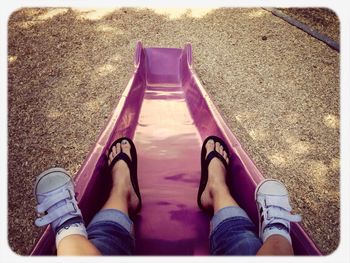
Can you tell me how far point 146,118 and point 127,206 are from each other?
0.73 meters

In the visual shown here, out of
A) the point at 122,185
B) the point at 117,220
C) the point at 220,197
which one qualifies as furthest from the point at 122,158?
the point at 220,197

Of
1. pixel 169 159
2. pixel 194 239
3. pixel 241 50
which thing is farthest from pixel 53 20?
pixel 194 239

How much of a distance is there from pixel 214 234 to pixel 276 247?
24 centimetres

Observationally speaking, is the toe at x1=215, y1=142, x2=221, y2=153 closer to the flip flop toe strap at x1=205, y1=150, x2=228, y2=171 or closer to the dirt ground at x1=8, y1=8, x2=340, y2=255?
the flip flop toe strap at x1=205, y1=150, x2=228, y2=171

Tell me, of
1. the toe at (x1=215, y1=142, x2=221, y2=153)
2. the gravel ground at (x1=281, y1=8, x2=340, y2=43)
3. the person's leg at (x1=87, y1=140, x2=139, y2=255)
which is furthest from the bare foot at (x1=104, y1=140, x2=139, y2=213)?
the gravel ground at (x1=281, y1=8, x2=340, y2=43)

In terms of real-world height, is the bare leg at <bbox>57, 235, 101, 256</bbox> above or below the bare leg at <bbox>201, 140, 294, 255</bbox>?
above

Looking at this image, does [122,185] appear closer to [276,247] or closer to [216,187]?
[216,187]

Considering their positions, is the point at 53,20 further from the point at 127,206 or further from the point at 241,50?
the point at 127,206

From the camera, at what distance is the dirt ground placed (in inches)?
73.9

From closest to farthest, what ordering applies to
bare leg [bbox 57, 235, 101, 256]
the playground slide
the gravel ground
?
bare leg [bbox 57, 235, 101, 256] → the playground slide → the gravel ground

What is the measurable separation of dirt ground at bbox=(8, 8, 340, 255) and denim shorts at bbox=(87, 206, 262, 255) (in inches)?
24.3

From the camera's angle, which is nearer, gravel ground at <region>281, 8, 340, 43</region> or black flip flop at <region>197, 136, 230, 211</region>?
black flip flop at <region>197, 136, 230, 211</region>

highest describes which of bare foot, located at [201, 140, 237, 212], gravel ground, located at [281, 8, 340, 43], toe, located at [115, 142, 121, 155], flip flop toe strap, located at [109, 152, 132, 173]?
gravel ground, located at [281, 8, 340, 43]
